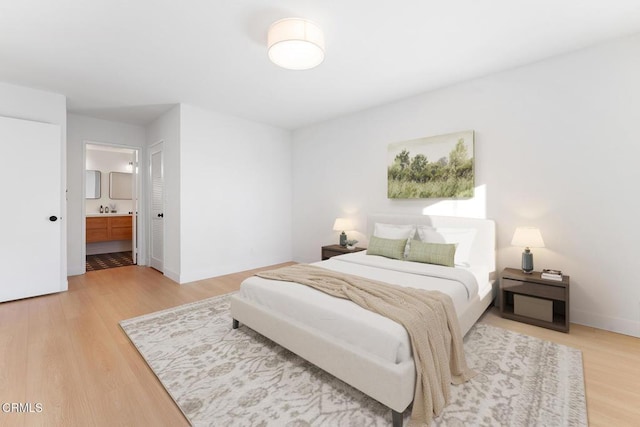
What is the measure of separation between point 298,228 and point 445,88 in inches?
140

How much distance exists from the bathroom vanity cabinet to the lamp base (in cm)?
773

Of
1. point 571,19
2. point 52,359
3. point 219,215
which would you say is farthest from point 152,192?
point 571,19

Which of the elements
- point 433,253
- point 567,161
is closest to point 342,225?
point 433,253

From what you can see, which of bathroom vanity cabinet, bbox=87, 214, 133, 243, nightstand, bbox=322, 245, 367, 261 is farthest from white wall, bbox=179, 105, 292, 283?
bathroom vanity cabinet, bbox=87, 214, 133, 243

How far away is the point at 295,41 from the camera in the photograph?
2.26 metres

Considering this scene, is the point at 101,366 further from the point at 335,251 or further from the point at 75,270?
the point at 75,270

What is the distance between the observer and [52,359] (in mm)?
2209

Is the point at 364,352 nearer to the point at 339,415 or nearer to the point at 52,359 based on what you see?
the point at 339,415

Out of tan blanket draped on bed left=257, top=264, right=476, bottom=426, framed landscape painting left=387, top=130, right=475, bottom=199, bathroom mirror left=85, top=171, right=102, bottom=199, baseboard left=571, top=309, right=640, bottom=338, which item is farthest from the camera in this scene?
bathroom mirror left=85, top=171, right=102, bottom=199

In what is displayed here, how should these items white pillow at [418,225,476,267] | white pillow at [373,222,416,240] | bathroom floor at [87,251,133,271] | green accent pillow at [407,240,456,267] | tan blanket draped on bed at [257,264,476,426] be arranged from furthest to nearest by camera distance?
bathroom floor at [87,251,133,271] → white pillow at [373,222,416,240] → white pillow at [418,225,476,267] → green accent pillow at [407,240,456,267] → tan blanket draped on bed at [257,264,476,426]

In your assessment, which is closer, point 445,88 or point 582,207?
point 582,207

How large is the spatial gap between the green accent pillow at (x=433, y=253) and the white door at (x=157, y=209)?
13.6ft

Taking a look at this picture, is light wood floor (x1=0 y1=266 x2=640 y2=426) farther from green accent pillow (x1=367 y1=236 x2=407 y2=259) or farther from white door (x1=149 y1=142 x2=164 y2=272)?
white door (x1=149 y1=142 x2=164 y2=272)

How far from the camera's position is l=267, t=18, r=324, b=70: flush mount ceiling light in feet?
7.35
